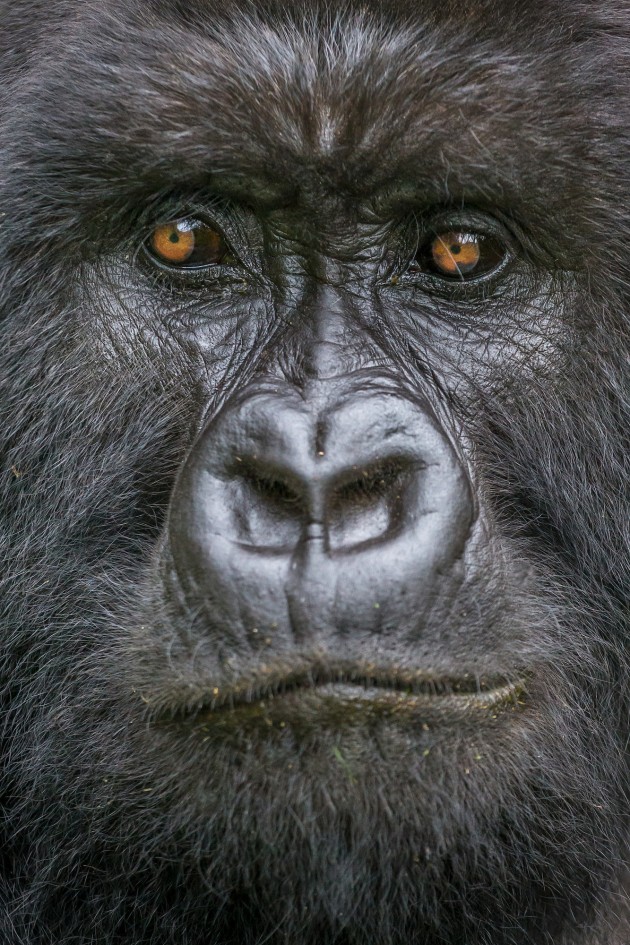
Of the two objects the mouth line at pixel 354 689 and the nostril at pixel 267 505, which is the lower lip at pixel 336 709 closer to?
the mouth line at pixel 354 689

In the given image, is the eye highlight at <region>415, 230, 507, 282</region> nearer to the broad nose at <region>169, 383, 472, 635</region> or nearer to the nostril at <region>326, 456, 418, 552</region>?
the broad nose at <region>169, 383, 472, 635</region>

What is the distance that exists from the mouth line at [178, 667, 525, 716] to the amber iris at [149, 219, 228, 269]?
103 centimetres

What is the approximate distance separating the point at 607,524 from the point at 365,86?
1103 mm

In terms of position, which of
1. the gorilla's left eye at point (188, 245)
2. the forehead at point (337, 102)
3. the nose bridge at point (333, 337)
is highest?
the forehead at point (337, 102)

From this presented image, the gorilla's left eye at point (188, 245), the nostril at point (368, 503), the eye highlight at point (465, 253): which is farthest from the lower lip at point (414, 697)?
the gorilla's left eye at point (188, 245)

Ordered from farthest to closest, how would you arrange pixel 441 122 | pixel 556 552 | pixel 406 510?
1. pixel 556 552
2. pixel 441 122
3. pixel 406 510

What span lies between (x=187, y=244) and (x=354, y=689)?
3.71 feet

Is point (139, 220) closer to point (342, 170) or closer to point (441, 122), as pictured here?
point (342, 170)

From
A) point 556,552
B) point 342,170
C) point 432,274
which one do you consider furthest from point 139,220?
point 556,552

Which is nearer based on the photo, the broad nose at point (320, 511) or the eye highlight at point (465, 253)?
the broad nose at point (320, 511)

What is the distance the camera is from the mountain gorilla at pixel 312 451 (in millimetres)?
2275

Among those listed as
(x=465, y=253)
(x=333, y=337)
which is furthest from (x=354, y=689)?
(x=465, y=253)

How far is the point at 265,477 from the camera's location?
7.48 ft

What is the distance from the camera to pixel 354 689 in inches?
85.4
